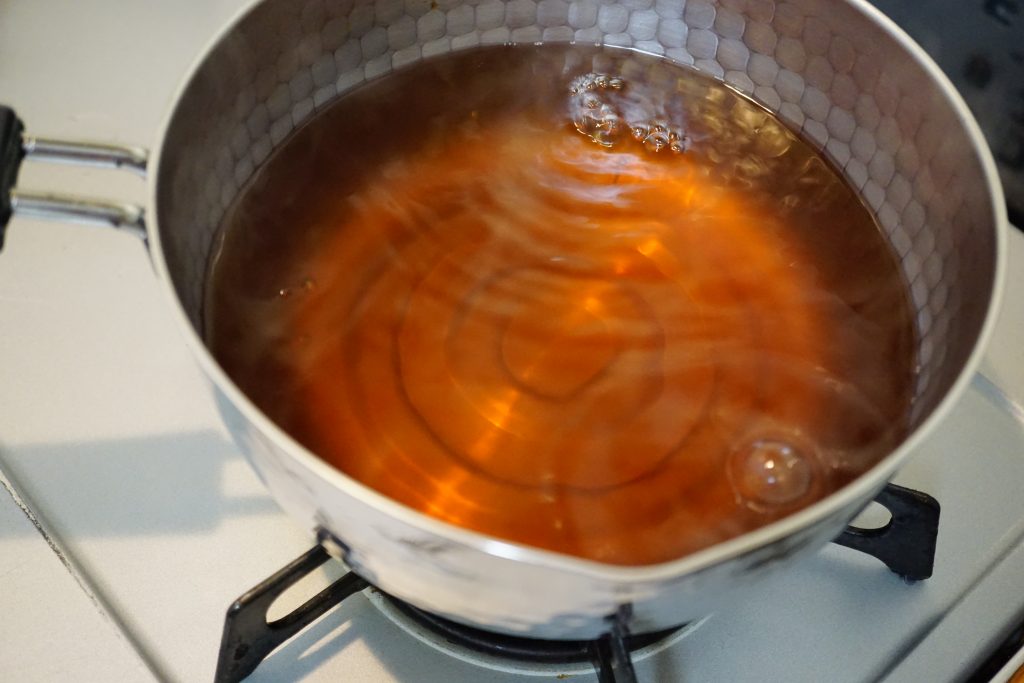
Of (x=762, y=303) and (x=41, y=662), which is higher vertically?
(x=762, y=303)

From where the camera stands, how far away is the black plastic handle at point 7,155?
0.44 metres

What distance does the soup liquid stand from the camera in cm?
54

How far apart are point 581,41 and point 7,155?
1.52 ft

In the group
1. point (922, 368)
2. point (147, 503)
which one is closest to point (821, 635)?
point (922, 368)

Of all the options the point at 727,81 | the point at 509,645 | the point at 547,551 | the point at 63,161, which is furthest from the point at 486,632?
the point at 727,81

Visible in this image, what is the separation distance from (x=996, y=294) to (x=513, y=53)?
1.45 feet

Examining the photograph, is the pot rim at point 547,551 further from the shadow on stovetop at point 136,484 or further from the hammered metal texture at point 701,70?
the shadow on stovetop at point 136,484

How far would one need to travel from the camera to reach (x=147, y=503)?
60 cm

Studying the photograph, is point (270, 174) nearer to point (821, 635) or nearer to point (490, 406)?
point (490, 406)

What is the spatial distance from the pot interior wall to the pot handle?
2 cm

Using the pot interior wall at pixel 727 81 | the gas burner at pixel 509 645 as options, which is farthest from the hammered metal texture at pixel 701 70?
the gas burner at pixel 509 645

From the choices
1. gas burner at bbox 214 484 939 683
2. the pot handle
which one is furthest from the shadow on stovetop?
the pot handle

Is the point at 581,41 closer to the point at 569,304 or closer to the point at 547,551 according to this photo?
the point at 569,304

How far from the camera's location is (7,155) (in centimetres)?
45
